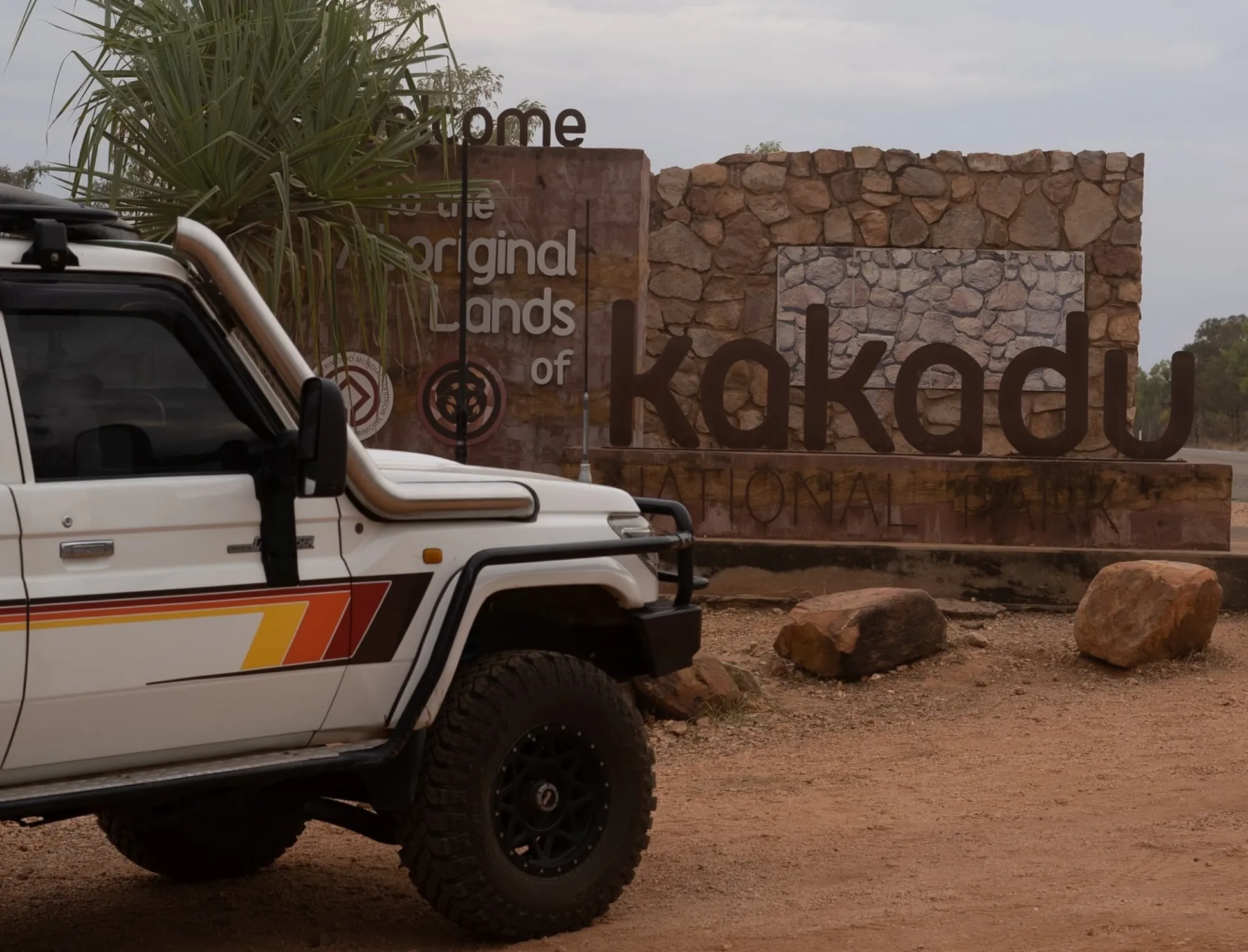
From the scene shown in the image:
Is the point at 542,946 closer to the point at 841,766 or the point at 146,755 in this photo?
the point at 146,755

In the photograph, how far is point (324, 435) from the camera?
3.90 metres

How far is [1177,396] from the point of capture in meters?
12.4

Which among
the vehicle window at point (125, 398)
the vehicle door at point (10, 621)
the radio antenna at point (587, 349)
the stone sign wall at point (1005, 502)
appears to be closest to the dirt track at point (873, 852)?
the vehicle door at point (10, 621)

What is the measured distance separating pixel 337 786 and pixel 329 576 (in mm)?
740

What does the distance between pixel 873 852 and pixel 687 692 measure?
2.56 meters

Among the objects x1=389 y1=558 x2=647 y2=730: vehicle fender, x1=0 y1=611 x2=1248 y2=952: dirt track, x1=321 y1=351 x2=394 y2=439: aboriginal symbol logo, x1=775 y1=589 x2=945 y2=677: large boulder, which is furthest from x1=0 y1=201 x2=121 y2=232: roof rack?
x1=321 y1=351 x2=394 y2=439: aboriginal symbol logo

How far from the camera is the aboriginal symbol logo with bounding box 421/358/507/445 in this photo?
1599 centimetres

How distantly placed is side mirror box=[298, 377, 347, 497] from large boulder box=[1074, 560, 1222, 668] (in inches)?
261

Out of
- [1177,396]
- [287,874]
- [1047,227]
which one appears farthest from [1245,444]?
[287,874]

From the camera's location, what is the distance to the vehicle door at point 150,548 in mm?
3758

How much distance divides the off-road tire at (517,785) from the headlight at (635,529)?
41 centimetres

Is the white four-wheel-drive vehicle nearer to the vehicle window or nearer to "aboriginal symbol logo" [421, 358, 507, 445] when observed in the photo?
the vehicle window

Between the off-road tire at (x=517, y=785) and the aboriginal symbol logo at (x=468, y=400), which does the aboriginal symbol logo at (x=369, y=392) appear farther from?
the off-road tire at (x=517, y=785)

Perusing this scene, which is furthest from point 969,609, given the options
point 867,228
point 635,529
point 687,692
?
point 867,228
